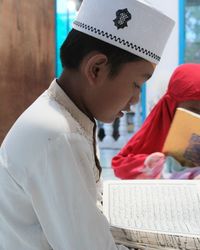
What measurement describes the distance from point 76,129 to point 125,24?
0.22m

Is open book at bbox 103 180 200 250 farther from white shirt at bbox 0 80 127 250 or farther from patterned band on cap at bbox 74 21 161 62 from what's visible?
patterned band on cap at bbox 74 21 161 62

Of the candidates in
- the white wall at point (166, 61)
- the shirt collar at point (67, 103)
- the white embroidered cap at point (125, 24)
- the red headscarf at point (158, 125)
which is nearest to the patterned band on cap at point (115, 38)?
the white embroidered cap at point (125, 24)

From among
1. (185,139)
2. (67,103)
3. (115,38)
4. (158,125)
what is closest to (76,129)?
(67,103)

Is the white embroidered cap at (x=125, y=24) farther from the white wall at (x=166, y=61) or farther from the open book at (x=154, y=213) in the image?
the white wall at (x=166, y=61)

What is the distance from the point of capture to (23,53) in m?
1.03

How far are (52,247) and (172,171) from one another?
24.3 inches

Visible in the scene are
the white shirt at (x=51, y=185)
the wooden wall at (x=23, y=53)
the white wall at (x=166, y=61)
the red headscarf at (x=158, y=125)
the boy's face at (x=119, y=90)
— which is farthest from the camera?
the white wall at (x=166, y=61)

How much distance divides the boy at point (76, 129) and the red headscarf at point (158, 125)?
1.67 feet

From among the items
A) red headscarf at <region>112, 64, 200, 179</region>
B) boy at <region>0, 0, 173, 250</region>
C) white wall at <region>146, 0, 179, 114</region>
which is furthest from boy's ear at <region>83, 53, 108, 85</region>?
white wall at <region>146, 0, 179, 114</region>

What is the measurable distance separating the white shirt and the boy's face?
0.07 m

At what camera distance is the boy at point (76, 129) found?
511mm

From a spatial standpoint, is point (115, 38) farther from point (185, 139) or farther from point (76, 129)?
point (185, 139)

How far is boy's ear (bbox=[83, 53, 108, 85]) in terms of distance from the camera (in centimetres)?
59

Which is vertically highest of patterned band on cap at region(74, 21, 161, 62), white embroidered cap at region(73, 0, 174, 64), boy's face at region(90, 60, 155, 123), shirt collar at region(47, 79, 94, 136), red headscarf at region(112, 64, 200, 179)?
white embroidered cap at region(73, 0, 174, 64)
